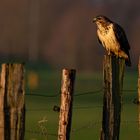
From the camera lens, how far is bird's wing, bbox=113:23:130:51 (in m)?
11.8

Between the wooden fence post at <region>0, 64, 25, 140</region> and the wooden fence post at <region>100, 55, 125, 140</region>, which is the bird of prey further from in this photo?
the wooden fence post at <region>0, 64, 25, 140</region>

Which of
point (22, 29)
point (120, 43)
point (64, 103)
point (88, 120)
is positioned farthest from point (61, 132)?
point (22, 29)

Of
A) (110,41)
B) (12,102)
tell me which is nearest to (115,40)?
(110,41)

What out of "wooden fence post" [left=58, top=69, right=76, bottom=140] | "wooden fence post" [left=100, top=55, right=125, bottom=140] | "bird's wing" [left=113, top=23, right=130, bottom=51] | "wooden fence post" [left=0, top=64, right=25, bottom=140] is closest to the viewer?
"wooden fence post" [left=0, top=64, right=25, bottom=140]

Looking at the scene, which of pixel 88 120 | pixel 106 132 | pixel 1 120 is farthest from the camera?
pixel 88 120

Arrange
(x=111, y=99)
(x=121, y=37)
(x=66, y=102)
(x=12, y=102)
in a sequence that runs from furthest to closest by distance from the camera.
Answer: (x=121, y=37) → (x=111, y=99) → (x=66, y=102) → (x=12, y=102)

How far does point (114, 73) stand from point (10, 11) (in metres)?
87.9

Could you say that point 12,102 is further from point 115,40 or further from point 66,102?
point 115,40

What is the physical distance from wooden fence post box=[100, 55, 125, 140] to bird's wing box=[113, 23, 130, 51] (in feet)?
14.4

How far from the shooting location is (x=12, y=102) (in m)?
6.05

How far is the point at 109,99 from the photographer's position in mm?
7223

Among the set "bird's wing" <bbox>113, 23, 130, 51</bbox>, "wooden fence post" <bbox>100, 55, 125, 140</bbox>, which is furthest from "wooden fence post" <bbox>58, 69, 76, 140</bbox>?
"bird's wing" <bbox>113, 23, 130, 51</bbox>

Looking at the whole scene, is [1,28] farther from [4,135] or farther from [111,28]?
[4,135]

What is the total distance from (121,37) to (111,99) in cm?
Result: 465
